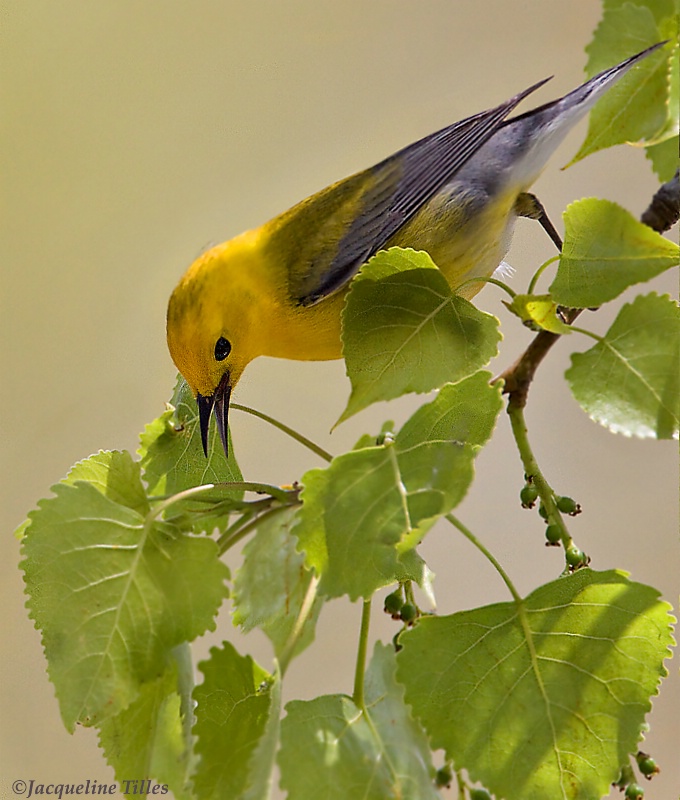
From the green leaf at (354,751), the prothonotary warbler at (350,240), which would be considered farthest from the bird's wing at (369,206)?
the green leaf at (354,751)

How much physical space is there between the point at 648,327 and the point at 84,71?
956 mm

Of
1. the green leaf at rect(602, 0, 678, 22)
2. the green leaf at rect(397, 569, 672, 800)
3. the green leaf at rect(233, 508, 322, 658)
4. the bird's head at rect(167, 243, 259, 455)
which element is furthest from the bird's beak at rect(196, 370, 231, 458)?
the green leaf at rect(602, 0, 678, 22)

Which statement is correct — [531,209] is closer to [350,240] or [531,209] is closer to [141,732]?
[350,240]

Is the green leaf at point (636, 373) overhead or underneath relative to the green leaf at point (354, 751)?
overhead

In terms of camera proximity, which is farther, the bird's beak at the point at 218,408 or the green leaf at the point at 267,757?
the bird's beak at the point at 218,408

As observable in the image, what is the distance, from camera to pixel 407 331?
0.39 metres

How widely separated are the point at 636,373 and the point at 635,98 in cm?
17

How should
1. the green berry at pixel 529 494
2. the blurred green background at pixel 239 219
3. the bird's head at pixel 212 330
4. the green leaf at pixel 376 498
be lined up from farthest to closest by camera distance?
the blurred green background at pixel 239 219 → the bird's head at pixel 212 330 → the green berry at pixel 529 494 → the green leaf at pixel 376 498

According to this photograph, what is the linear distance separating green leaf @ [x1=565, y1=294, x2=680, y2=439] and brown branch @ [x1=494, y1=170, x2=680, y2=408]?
0.15 feet

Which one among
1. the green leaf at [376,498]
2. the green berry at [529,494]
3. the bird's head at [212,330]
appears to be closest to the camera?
the green leaf at [376,498]

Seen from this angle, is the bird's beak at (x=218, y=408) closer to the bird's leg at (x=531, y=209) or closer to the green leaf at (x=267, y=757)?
the green leaf at (x=267, y=757)

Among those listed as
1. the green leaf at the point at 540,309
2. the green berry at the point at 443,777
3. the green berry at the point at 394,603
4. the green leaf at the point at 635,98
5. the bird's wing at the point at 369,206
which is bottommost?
the green berry at the point at 443,777

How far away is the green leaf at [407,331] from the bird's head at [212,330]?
18cm

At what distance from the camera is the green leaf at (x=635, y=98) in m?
0.42
